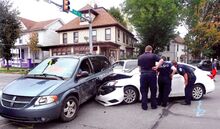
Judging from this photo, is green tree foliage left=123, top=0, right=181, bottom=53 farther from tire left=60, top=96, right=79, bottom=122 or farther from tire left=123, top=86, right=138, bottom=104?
tire left=60, top=96, right=79, bottom=122

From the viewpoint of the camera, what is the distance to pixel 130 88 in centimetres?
802

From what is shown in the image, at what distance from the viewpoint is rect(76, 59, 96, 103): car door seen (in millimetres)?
6769

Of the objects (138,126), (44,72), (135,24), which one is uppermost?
(135,24)

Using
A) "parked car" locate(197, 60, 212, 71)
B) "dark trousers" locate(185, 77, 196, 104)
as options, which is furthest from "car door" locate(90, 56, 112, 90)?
"parked car" locate(197, 60, 212, 71)

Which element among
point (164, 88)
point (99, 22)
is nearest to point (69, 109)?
point (164, 88)

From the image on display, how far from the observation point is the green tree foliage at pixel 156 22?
33062mm

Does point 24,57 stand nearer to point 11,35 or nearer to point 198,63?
point 11,35

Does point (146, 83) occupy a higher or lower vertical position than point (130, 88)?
higher

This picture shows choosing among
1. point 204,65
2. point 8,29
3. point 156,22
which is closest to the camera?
point 8,29

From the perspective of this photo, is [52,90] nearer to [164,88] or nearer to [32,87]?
[32,87]

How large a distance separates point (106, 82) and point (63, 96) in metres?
2.66

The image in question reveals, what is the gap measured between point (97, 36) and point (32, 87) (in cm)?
2692

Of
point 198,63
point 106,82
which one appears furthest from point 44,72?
point 198,63

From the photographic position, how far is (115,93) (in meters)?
7.74
